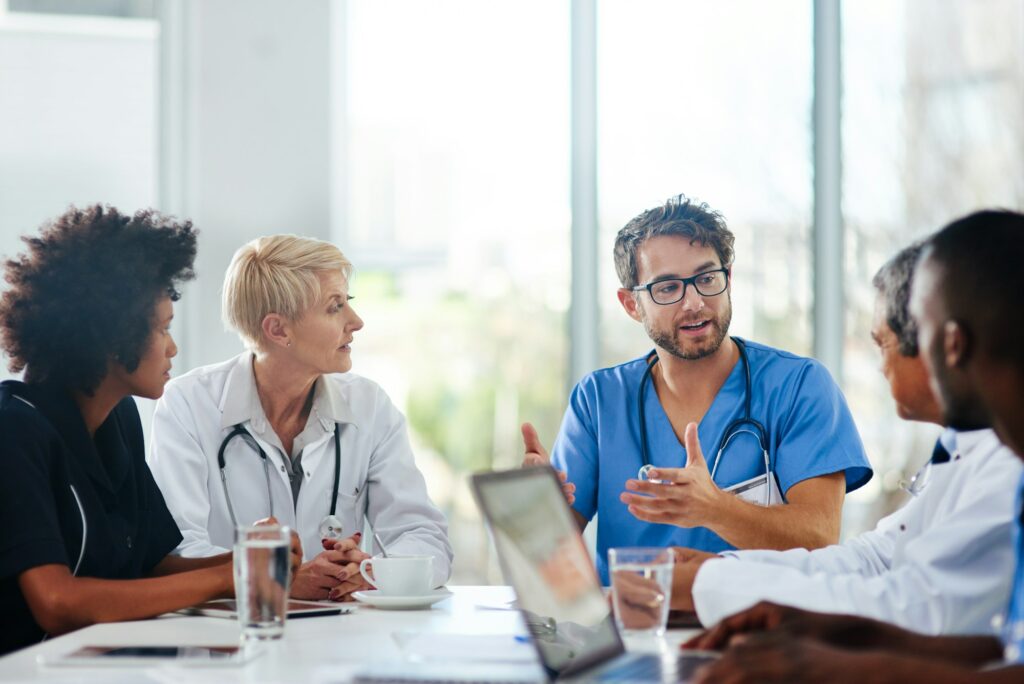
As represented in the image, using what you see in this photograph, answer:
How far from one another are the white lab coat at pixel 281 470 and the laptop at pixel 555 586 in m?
0.95

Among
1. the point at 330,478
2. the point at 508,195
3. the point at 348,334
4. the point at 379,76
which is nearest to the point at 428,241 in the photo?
the point at 508,195

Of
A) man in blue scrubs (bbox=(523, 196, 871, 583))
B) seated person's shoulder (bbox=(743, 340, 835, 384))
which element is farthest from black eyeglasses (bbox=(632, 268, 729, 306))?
seated person's shoulder (bbox=(743, 340, 835, 384))

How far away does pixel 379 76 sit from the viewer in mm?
3805

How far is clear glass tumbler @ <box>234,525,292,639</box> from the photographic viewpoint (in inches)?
58.0

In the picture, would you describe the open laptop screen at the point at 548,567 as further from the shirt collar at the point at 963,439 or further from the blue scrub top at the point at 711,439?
the blue scrub top at the point at 711,439

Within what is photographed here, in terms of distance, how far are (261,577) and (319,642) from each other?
124mm

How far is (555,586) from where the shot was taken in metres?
1.31

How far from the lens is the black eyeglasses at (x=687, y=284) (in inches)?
96.4

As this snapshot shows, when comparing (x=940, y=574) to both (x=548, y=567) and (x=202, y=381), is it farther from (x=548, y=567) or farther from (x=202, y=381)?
(x=202, y=381)

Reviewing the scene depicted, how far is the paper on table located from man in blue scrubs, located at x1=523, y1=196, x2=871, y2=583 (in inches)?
27.7

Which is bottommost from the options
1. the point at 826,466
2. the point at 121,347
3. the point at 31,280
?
the point at 826,466

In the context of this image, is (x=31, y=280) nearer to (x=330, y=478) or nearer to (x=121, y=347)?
(x=121, y=347)

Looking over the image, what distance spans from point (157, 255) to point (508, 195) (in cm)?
194

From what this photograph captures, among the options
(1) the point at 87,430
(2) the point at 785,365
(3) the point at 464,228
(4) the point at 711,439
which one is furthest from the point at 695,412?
(3) the point at 464,228
